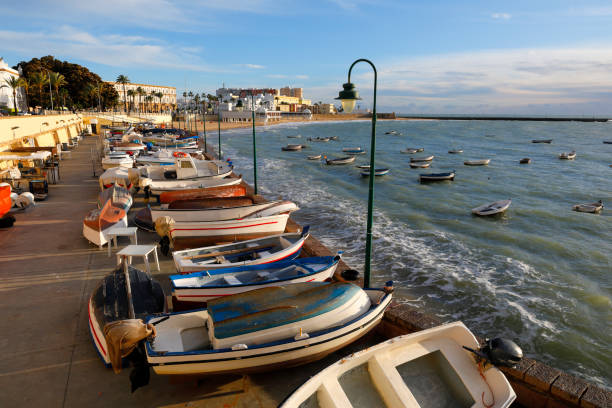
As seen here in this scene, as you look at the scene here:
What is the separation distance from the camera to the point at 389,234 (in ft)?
63.7

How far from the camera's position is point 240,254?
11.3 metres

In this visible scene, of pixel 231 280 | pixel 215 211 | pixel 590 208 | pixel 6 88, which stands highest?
pixel 6 88

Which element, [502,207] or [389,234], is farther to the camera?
[502,207]

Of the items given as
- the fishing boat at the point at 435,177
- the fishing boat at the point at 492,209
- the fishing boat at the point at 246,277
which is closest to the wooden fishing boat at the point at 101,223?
the fishing boat at the point at 246,277

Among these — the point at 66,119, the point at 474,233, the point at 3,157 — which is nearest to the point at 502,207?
the point at 474,233

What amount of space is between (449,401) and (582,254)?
55.8ft

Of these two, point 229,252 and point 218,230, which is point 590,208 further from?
point 229,252

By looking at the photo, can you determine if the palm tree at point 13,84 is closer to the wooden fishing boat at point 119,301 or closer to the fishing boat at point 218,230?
the fishing boat at point 218,230

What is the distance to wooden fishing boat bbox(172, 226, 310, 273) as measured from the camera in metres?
9.92

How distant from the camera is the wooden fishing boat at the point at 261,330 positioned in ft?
20.0

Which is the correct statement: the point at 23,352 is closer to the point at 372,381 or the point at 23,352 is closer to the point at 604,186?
the point at 372,381

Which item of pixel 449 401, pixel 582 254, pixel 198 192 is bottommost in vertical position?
pixel 582 254

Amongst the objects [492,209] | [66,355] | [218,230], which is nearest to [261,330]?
[66,355]

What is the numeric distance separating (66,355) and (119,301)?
142 centimetres
